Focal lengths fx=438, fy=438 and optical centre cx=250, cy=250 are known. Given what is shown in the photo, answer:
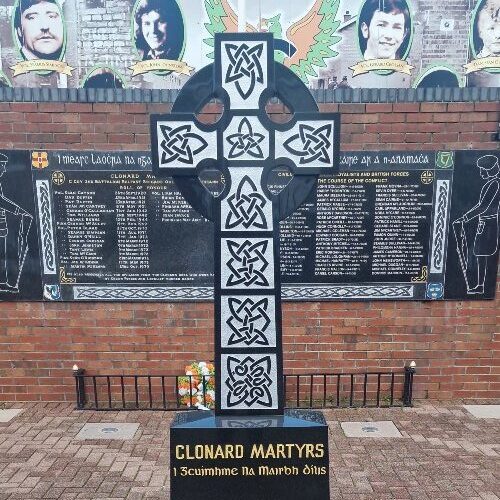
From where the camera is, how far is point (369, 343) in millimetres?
6027

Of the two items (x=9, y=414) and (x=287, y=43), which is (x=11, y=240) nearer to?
(x=9, y=414)

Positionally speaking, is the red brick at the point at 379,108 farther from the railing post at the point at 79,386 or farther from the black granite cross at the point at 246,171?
the railing post at the point at 79,386

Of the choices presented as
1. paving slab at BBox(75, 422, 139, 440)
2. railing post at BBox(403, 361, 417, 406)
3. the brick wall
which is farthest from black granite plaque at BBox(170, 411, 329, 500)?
railing post at BBox(403, 361, 417, 406)

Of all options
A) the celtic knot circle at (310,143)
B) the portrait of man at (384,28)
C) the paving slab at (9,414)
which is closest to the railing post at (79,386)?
the paving slab at (9,414)

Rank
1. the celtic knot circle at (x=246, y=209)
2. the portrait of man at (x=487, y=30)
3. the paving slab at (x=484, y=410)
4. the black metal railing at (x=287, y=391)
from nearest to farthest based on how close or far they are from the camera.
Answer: the celtic knot circle at (x=246, y=209), the paving slab at (x=484, y=410), the black metal railing at (x=287, y=391), the portrait of man at (x=487, y=30)

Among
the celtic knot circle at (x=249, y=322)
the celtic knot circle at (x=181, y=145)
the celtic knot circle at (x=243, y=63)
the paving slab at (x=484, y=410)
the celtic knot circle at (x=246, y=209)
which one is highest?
the celtic knot circle at (x=243, y=63)

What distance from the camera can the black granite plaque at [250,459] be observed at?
287 cm

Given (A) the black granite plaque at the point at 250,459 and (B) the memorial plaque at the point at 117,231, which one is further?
(B) the memorial plaque at the point at 117,231

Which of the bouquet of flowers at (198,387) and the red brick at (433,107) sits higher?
the red brick at (433,107)

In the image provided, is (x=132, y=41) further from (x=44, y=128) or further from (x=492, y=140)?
(x=492, y=140)

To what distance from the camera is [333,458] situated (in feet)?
15.4

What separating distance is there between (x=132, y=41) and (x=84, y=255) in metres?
8.64

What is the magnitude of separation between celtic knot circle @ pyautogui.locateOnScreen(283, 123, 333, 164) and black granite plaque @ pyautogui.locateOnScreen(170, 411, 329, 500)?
177cm

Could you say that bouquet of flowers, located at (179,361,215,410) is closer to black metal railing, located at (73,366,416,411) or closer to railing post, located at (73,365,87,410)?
black metal railing, located at (73,366,416,411)
